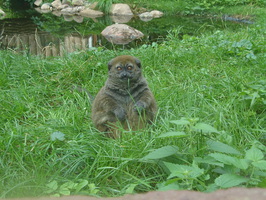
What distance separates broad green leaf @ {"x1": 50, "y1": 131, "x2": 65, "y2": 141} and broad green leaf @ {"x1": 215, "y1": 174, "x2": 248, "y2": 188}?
1.79 metres

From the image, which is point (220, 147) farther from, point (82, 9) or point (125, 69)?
point (82, 9)

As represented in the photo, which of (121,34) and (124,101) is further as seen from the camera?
(121,34)

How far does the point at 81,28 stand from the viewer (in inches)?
494

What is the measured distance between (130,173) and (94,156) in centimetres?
36

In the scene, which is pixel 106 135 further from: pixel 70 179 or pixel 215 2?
pixel 215 2

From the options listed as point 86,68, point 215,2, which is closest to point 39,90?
point 86,68

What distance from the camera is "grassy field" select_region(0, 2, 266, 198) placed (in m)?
2.62

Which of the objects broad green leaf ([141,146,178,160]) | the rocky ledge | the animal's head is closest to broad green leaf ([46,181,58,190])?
broad green leaf ([141,146,178,160])

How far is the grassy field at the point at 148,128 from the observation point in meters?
2.62

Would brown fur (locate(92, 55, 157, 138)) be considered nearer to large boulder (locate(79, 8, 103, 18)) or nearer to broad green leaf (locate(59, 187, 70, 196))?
broad green leaf (locate(59, 187, 70, 196))

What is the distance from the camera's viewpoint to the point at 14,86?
537 centimetres

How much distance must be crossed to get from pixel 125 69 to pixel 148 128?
72cm

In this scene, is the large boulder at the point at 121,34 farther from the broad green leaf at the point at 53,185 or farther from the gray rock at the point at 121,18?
the broad green leaf at the point at 53,185

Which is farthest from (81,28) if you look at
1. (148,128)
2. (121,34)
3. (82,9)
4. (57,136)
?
(57,136)
